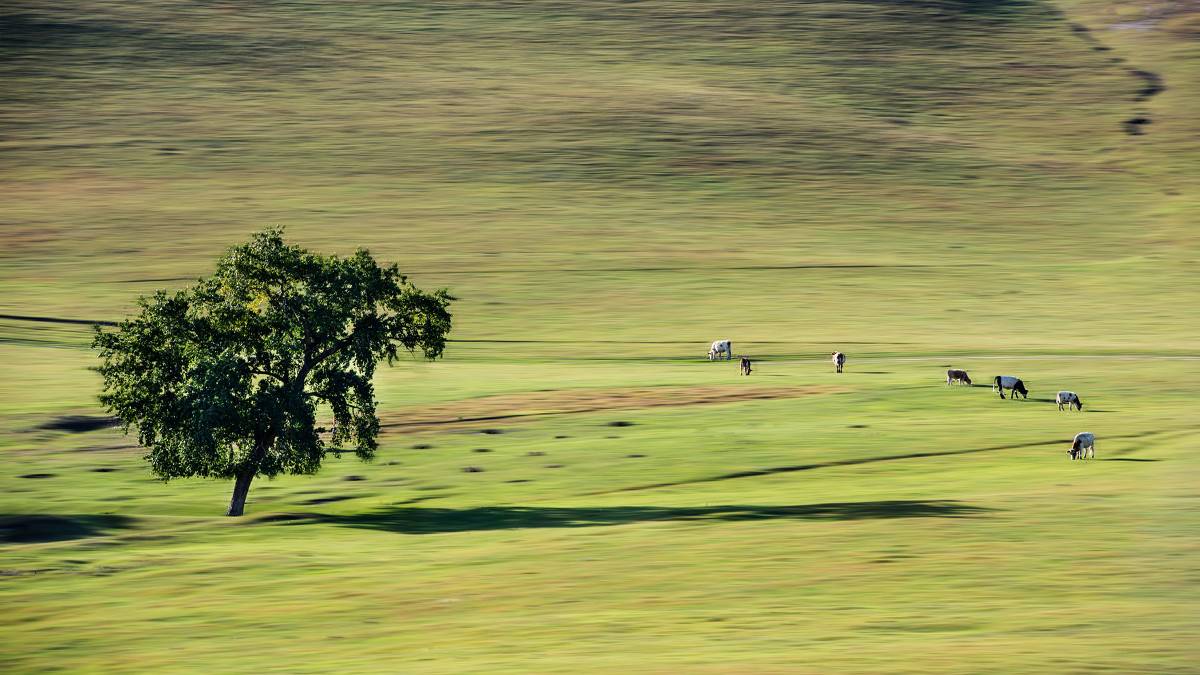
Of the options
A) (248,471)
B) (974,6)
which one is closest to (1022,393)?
(248,471)

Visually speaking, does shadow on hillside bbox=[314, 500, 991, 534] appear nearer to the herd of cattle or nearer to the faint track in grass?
the faint track in grass

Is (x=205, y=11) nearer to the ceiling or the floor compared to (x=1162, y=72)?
nearer to the ceiling

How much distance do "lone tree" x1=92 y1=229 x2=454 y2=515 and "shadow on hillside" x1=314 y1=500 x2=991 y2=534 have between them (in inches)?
99.0

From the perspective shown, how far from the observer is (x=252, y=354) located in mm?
37625

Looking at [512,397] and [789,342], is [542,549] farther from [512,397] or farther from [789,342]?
[789,342]

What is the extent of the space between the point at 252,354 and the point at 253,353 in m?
0.03

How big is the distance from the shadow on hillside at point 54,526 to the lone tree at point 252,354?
1.99 metres

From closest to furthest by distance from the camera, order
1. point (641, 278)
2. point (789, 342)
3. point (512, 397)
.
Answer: point (512, 397) → point (789, 342) → point (641, 278)

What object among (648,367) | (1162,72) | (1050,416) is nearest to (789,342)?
(648,367)

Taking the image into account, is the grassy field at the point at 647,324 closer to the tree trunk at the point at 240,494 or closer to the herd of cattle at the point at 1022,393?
the herd of cattle at the point at 1022,393

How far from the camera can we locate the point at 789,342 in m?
75.1

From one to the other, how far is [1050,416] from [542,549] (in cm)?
2409

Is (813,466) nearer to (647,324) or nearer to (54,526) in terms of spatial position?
(54,526)

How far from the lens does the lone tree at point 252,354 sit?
36000 millimetres
